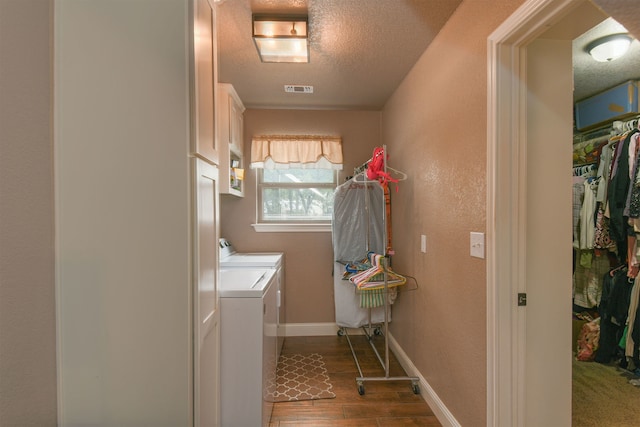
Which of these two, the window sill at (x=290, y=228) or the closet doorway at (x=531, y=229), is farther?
the window sill at (x=290, y=228)

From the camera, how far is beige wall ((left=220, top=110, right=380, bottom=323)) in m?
3.22

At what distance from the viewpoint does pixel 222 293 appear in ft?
5.12

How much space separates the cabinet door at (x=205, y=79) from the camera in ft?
3.51

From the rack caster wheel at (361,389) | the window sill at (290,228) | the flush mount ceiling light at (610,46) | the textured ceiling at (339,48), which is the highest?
the textured ceiling at (339,48)

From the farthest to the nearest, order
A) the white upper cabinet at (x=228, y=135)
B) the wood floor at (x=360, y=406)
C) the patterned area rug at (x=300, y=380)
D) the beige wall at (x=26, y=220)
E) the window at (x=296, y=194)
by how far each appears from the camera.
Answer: the window at (x=296, y=194), the white upper cabinet at (x=228, y=135), the patterned area rug at (x=300, y=380), the wood floor at (x=360, y=406), the beige wall at (x=26, y=220)

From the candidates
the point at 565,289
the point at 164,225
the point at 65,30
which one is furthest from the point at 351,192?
the point at 65,30

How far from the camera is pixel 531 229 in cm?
131

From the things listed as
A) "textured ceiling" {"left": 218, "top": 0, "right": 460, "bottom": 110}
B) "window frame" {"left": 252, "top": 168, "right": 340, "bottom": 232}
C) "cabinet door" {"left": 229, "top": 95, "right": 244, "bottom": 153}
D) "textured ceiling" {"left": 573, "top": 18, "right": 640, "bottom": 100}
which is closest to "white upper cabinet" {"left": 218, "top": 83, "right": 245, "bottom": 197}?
"cabinet door" {"left": 229, "top": 95, "right": 244, "bottom": 153}

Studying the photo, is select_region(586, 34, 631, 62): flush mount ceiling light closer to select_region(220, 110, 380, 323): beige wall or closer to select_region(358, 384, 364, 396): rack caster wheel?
select_region(220, 110, 380, 323): beige wall

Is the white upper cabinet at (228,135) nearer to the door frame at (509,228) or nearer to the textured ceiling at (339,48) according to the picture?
the textured ceiling at (339,48)

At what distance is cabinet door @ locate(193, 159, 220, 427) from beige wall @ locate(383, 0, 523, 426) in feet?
4.26

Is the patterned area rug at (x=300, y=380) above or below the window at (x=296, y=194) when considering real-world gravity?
below

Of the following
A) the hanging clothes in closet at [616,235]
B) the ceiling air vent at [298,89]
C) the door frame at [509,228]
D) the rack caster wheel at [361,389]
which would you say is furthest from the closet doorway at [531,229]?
the ceiling air vent at [298,89]

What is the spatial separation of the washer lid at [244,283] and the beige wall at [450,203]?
1135mm
